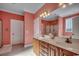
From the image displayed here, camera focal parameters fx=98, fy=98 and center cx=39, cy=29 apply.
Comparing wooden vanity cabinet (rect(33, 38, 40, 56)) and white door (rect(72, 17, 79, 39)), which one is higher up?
white door (rect(72, 17, 79, 39))

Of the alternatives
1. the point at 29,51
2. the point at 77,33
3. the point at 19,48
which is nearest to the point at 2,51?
the point at 19,48

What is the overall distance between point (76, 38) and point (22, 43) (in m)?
1.02


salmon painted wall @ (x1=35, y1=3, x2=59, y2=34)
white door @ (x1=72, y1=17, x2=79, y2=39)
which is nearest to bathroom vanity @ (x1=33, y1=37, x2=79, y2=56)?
white door @ (x1=72, y1=17, x2=79, y2=39)

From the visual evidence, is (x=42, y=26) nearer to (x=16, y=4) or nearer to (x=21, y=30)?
(x=21, y=30)

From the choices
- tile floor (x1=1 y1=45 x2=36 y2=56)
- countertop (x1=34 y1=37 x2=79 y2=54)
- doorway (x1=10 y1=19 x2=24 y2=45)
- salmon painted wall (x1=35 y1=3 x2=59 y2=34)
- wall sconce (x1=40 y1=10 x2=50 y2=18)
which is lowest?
tile floor (x1=1 y1=45 x2=36 y2=56)

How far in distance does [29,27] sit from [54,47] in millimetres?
614

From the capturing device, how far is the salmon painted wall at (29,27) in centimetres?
192

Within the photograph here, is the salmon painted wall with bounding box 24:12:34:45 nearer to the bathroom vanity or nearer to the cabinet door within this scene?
the bathroom vanity

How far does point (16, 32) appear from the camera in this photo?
6.39 ft

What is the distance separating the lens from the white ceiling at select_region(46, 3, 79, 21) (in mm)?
1719

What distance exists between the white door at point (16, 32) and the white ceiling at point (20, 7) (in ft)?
0.67

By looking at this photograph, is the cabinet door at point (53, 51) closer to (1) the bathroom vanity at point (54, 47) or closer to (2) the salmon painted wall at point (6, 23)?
(1) the bathroom vanity at point (54, 47)

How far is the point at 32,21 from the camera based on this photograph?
6.36 ft

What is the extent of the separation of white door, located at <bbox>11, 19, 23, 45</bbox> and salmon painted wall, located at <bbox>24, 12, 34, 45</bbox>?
0.34 feet
